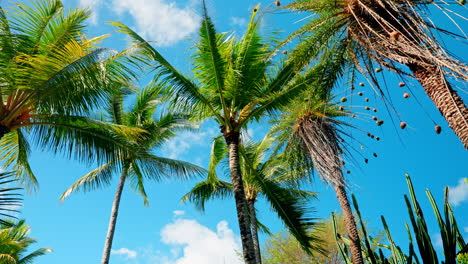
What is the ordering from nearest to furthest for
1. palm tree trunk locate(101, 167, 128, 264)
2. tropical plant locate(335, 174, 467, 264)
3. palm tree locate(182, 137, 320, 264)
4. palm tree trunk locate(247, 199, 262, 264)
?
tropical plant locate(335, 174, 467, 264), palm tree locate(182, 137, 320, 264), palm tree trunk locate(101, 167, 128, 264), palm tree trunk locate(247, 199, 262, 264)

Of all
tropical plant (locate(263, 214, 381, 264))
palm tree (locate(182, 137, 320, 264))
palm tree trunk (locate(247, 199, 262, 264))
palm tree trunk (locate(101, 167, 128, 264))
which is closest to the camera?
palm tree (locate(182, 137, 320, 264))

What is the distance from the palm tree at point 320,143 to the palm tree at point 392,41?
183cm

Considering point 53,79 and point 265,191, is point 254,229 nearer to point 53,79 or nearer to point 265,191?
point 265,191

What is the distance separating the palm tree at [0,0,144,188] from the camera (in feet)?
21.8

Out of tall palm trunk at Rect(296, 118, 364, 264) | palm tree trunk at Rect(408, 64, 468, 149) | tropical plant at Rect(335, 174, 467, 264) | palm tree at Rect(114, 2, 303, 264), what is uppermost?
palm tree at Rect(114, 2, 303, 264)

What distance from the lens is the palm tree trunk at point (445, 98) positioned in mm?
3746

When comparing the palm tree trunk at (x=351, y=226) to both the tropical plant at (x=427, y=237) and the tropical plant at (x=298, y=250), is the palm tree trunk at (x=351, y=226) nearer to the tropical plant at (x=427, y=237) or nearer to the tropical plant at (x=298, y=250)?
the tropical plant at (x=427, y=237)

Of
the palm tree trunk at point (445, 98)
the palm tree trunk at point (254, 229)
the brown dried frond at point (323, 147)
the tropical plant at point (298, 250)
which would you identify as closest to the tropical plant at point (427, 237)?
the palm tree trunk at point (445, 98)

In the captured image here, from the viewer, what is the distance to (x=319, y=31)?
18.8 feet

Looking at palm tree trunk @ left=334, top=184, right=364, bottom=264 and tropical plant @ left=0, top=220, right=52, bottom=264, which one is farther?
tropical plant @ left=0, top=220, right=52, bottom=264

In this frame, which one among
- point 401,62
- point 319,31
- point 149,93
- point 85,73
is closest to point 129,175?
point 149,93

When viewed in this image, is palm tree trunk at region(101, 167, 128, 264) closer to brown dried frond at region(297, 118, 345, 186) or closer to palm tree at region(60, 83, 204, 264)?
palm tree at region(60, 83, 204, 264)

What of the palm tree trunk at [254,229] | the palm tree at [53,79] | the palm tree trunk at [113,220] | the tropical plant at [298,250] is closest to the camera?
the palm tree at [53,79]

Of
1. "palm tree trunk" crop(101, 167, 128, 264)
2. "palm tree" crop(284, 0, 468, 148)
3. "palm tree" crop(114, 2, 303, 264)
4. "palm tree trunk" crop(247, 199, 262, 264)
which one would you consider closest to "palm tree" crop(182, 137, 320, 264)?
"palm tree trunk" crop(247, 199, 262, 264)
